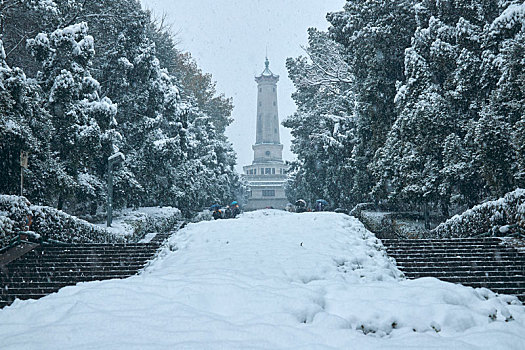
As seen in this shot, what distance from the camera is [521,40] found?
11336 mm

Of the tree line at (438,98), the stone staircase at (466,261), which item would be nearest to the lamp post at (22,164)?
the stone staircase at (466,261)

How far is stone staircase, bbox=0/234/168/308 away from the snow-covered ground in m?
1.01

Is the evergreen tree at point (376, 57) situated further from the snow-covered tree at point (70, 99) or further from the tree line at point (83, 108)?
the snow-covered tree at point (70, 99)

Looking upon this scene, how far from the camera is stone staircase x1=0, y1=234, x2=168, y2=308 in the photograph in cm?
804

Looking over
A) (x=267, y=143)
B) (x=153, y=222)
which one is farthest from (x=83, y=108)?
(x=267, y=143)

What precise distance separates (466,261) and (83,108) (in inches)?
544

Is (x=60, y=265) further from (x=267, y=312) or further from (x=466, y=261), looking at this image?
(x=466, y=261)

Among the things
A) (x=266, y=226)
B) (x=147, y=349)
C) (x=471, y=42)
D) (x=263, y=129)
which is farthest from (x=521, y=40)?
(x=263, y=129)

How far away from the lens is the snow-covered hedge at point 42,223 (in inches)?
387

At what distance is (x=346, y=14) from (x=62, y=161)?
14.6 m

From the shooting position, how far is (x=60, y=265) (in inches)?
375

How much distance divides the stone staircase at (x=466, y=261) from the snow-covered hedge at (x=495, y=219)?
53cm

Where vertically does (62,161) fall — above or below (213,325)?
above

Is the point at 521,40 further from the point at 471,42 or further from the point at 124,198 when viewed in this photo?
the point at 124,198
